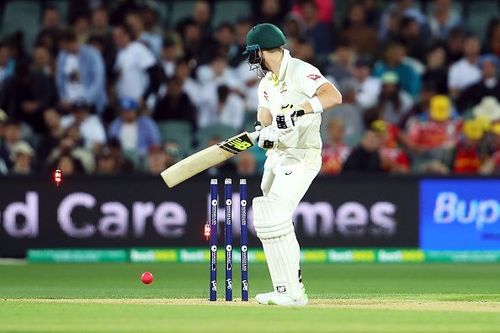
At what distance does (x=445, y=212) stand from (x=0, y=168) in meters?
5.12

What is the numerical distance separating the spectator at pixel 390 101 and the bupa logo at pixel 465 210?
168 centimetres

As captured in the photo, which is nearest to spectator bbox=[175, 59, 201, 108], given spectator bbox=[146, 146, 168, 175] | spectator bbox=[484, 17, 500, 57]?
spectator bbox=[146, 146, 168, 175]

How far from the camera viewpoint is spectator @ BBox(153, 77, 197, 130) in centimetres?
1761

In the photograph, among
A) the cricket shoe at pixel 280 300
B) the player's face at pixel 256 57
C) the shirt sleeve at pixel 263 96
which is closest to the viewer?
the cricket shoe at pixel 280 300

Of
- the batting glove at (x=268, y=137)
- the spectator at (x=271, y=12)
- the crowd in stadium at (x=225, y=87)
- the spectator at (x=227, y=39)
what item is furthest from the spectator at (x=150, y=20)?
the batting glove at (x=268, y=137)

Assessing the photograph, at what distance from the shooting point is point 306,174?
9.98 meters

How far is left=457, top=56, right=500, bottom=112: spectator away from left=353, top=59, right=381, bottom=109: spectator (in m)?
1.10

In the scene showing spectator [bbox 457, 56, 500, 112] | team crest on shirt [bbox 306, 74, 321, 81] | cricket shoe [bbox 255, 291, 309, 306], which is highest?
spectator [bbox 457, 56, 500, 112]

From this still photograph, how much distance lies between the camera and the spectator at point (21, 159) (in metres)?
16.5

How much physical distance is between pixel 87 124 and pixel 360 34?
391cm

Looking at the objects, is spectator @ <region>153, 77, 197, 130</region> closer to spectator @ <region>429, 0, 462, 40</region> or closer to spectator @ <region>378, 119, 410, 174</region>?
spectator @ <region>378, 119, 410, 174</region>

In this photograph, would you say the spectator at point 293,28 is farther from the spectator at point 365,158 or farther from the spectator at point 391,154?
the spectator at point 365,158

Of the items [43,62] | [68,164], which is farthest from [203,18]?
[68,164]

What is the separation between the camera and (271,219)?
9.74 m
